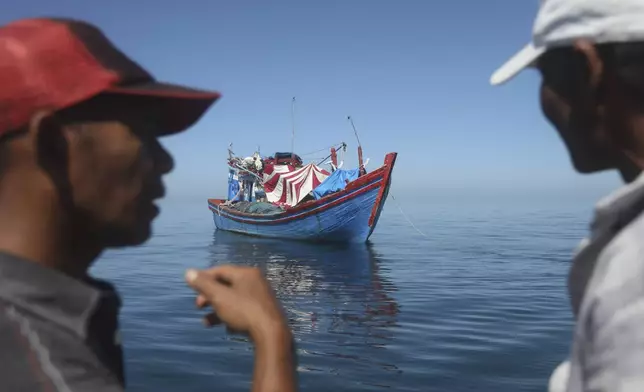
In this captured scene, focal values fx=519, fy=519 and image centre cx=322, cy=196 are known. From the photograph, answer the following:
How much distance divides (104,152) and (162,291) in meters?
16.6

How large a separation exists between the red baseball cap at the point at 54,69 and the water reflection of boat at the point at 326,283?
10312 millimetres

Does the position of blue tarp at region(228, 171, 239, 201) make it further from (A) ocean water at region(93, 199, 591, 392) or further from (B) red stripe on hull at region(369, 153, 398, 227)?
(A) ocean water at region(93, 199, 591, 392)

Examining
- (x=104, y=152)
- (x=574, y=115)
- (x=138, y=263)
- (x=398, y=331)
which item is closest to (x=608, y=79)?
(x=574, y=115)

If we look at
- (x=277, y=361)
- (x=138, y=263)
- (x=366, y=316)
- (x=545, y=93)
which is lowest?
(x=138, y=263)

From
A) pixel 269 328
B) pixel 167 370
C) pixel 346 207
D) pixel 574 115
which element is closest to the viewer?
pixel 574 115

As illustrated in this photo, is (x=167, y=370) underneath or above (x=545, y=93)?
underneath

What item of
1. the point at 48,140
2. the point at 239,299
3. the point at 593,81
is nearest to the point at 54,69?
the point at 48,140

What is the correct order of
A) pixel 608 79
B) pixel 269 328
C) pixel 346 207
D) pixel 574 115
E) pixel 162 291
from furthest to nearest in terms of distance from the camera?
pixel 346 207 < pixel 162 291 < pixel 269 328 < pixel 574 115 < pixel 608 79

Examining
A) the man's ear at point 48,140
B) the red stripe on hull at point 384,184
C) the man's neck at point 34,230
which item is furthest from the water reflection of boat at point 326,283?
the man's ear at point 48,140

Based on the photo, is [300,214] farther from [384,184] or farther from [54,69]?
[54,69]

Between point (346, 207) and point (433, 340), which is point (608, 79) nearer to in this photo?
point (433, 340)

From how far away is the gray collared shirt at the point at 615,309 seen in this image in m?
1.04

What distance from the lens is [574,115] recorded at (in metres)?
1.42

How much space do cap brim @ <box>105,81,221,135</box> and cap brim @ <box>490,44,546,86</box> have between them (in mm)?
902
